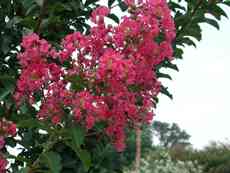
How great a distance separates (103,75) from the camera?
2.85 meters

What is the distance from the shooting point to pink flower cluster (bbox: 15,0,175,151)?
2.86 metres

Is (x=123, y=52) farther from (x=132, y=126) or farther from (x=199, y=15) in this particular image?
(x=199, y=15)

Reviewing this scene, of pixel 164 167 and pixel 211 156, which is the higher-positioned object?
pixel 211 156

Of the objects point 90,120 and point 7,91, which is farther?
point 7,91

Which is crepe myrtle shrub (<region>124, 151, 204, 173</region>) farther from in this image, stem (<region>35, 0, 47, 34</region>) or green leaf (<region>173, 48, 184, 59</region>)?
stem (<region>35, 0, 47, 34</region>)

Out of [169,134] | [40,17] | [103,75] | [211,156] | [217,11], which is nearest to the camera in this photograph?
[103,75]

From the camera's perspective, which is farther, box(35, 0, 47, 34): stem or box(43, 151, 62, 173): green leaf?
box(35, 0, 47, 34): stem

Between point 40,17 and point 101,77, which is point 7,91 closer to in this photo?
point 40,17

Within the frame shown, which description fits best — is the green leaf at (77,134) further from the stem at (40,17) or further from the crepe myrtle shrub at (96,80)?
the stem at (40,17)

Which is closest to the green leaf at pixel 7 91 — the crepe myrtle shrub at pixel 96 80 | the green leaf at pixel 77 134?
the crepe myrtle shrub at pixel 96 80

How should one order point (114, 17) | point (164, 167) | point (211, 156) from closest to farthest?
point (114, 17) < point (164, 167) < point (211, 156)

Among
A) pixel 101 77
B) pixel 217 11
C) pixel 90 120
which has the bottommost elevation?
pixel 90 120

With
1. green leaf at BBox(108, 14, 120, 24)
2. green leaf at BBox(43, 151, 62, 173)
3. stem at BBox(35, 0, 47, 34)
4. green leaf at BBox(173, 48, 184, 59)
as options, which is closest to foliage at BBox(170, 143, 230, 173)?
green leaf at BBox(108, 14, 120, 24)

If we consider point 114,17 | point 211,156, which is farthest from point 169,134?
point 114,17
